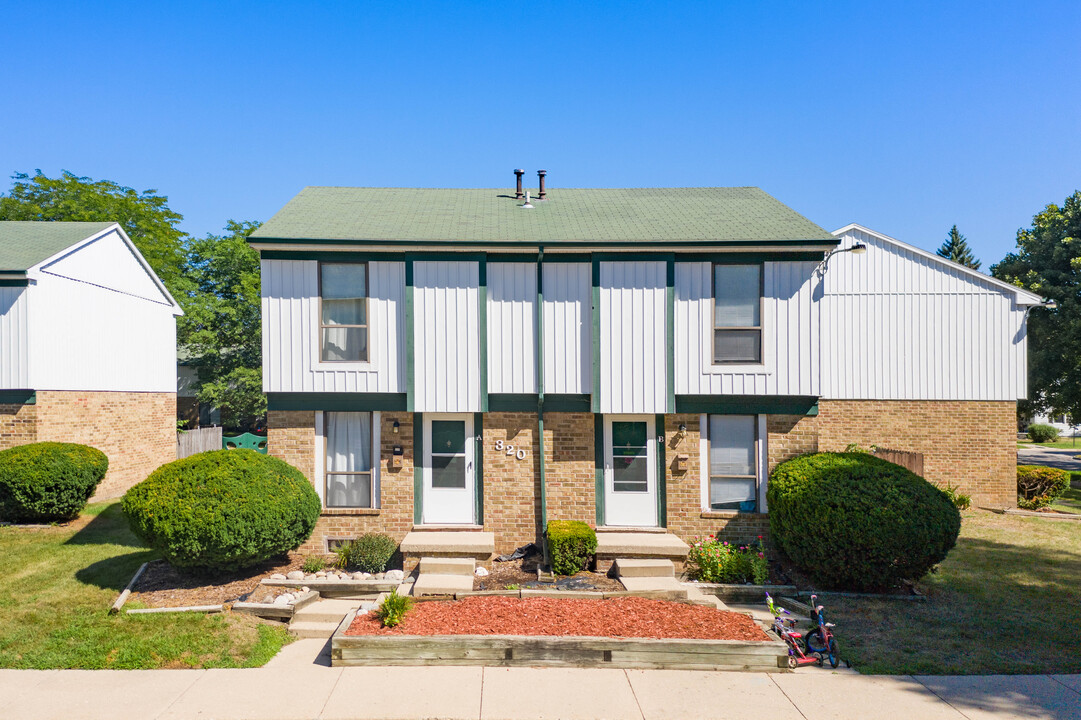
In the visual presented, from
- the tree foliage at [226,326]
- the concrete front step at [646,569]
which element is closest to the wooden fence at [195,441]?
the tree foliage at [226,326]

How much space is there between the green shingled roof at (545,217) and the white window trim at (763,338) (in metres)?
0.77

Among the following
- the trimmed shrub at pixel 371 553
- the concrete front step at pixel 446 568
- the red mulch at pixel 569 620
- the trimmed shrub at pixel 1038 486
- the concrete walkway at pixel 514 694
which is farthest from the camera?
the trimmed shrub at pixel 1038 486

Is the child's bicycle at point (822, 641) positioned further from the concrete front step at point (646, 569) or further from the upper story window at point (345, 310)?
the upper story window at point (345, 310)

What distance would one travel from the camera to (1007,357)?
16.6 m

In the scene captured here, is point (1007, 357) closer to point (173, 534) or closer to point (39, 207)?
point (173, 534)

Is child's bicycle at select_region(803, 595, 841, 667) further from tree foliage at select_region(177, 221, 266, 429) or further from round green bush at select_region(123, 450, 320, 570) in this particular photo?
tree foliage at select_region(177, 221, 266, 429)

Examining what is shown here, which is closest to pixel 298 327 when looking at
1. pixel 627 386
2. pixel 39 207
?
pixel 627 386

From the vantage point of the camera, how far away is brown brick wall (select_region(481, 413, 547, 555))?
36.7ft

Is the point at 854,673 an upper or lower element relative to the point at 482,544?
lower

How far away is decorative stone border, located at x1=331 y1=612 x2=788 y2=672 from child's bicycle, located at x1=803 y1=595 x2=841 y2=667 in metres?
0.54

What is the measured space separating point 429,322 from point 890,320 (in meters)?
12.6

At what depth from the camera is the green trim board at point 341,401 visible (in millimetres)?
11258

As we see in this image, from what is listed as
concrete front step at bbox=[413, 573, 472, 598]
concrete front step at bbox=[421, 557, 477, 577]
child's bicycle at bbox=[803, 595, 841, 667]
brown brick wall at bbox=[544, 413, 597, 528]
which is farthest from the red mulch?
brown brick wall at bbox=[544, 413, 597, 528]

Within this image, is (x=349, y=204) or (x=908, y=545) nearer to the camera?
(x=908, y=545)
